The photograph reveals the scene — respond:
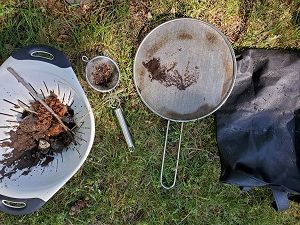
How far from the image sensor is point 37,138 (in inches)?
58.1

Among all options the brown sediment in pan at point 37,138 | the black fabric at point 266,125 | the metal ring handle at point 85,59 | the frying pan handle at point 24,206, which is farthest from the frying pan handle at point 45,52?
the black fabric at point 266,125

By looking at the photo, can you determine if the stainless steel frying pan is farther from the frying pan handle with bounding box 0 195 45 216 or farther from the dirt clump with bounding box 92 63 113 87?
the frying pan handle with bounding box 0 195 45 216

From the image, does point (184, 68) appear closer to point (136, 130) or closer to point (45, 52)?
point (136, 130)

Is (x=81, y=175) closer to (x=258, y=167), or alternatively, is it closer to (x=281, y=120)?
(x=258, y=167)

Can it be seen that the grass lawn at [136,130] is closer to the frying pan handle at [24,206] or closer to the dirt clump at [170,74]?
the dirt clump at [170,74]

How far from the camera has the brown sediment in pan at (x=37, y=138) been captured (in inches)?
A: 56.8

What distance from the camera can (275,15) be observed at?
162 centimetres

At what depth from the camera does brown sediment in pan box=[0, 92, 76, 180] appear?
56.8 inches

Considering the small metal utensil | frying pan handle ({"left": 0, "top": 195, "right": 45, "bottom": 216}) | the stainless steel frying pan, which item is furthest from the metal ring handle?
frying pan handle ({"left": 0, "top": 195, "right": 45, "bottom": 216})

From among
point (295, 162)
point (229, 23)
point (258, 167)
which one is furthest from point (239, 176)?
point (229, 23)

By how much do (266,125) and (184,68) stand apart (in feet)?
1.16

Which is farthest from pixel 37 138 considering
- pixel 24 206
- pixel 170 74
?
pixel 170 74

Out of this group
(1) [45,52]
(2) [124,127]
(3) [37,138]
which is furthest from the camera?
(2) [124,127]

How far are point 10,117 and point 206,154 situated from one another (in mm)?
722
